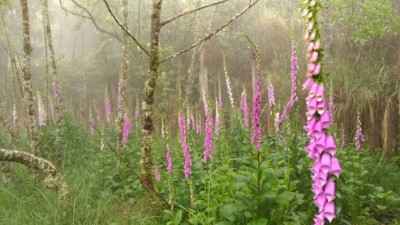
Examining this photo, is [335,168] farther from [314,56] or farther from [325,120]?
[314,56]

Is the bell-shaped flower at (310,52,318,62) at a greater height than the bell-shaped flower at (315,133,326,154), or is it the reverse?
the bell-shaped flower at (310,52,318,62)

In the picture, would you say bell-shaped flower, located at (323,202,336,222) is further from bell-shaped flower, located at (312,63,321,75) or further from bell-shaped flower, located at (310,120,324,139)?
bell-shaped flower, located at (312,63,321,75)

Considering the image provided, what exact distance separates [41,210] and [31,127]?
252cm

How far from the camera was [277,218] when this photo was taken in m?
3.89

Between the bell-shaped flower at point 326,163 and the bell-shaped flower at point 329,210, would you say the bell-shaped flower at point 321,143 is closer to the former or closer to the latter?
the bell-shaped flower at point 326,163

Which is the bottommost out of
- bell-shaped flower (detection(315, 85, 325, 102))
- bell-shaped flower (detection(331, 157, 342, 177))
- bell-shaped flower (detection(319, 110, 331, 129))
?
bell-shaped flower (detection(331, 157, 342, 177))

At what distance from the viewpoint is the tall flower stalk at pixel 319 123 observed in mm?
A: 1919

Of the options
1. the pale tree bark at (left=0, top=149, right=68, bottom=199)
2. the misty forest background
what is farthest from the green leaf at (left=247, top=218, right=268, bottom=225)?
the pale tree bark at (left=0, top=149, right=68, bottom=199)

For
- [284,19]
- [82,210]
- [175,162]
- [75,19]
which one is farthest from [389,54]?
[75,19]

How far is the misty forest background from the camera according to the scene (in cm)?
433

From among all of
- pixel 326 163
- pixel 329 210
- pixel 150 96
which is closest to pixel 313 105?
pixel 326 163

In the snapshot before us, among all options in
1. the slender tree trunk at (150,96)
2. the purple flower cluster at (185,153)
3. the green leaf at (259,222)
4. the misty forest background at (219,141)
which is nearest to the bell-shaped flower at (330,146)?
the misty forest background at (219,141)

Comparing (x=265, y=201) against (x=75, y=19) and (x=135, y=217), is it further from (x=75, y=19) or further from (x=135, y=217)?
(x=75, y=19)

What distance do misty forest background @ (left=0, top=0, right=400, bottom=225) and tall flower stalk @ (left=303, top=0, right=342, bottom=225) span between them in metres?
1.14
